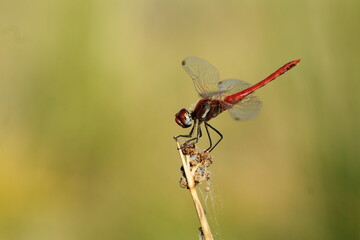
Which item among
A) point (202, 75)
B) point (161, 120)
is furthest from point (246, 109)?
point (161, 120)

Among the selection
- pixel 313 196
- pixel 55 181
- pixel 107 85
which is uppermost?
pixel 107 85

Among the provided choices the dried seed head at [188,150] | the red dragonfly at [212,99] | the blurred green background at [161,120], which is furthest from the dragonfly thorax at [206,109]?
the dried seed head at [188,150]

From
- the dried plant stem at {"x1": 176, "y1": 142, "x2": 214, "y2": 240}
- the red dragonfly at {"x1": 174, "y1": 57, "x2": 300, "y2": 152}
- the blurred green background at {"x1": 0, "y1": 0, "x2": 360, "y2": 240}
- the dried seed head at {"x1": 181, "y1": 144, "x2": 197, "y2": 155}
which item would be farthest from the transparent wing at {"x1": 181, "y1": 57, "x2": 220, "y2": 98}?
the dried plant stem at {"x1": 176, "y1": 142, "x2": 214, "y2": 240}

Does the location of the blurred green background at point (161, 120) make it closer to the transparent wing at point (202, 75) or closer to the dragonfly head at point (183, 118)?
the transparent wing at point (202, 75)

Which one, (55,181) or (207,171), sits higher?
(55,181)

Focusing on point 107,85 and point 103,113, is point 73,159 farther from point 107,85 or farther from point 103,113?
point 107,85

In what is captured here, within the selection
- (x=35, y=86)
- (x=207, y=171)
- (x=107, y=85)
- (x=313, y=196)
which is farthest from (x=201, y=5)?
(x=207, y=171)
